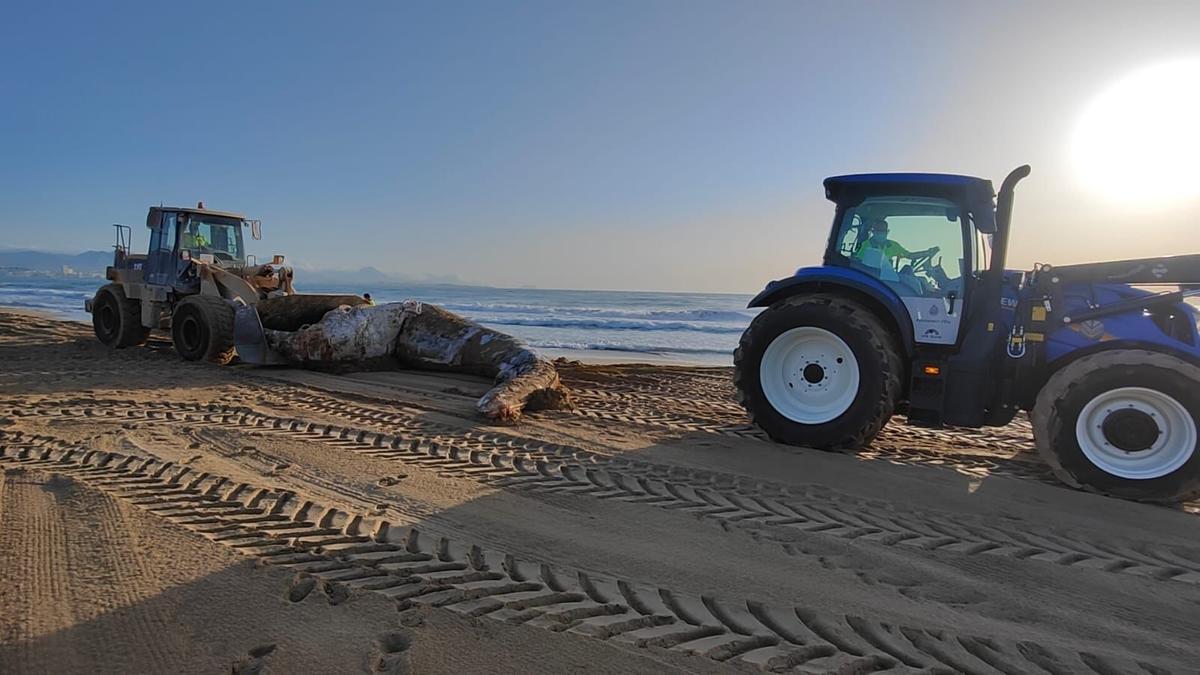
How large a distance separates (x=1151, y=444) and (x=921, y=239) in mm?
2086

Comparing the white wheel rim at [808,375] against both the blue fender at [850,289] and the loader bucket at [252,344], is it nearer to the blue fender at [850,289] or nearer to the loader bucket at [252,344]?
the blue fender at [850,289]

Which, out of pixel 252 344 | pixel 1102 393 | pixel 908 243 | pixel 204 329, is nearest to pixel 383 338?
pixel 252 344

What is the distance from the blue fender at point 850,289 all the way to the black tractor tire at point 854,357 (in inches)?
3.3

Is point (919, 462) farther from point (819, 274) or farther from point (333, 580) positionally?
point (333, 580)

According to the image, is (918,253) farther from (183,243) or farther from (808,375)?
(183,243)

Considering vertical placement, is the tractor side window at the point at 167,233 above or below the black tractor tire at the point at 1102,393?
above

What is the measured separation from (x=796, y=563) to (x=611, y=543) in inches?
34.6

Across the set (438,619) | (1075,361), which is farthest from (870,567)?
(1075,361)

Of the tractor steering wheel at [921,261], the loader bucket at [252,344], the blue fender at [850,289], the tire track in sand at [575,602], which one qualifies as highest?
the tractor steering wheel at [921,261]

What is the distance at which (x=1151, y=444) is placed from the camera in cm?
436

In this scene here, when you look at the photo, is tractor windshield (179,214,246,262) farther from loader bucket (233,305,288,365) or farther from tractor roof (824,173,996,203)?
tractor roof (824,173,996,203)

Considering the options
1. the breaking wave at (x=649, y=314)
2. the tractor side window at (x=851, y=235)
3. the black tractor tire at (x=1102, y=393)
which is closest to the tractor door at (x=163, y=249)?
the tractor side window at (x=851, y=235)

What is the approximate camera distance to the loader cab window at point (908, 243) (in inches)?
210

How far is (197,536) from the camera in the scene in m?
3.23
